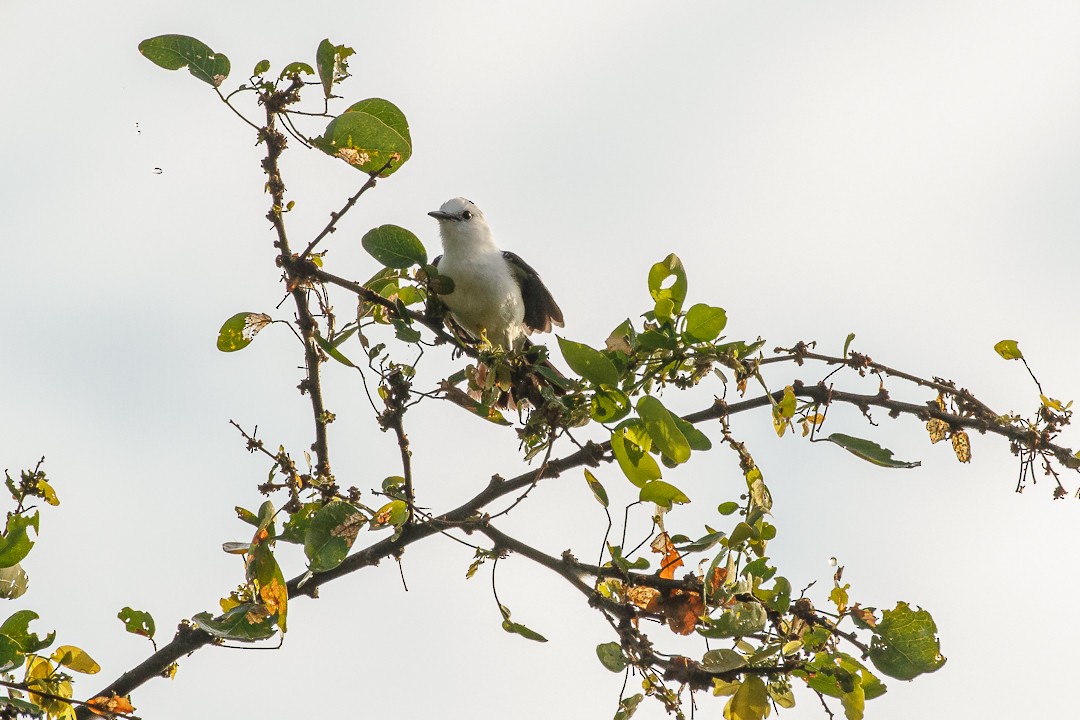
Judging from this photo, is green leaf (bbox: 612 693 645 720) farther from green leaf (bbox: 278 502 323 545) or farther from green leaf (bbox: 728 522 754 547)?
green leaf (bbox: 278 502 323 545)

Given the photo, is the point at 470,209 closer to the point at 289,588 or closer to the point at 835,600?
the point at 289,588

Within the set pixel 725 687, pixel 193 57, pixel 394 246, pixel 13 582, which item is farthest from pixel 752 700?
pixel 193 57

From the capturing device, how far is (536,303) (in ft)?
21.7

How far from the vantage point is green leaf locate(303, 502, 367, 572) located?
344 cm

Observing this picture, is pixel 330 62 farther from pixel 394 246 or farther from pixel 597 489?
pixel 597 489

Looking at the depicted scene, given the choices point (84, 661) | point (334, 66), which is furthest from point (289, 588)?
point (334, 66)

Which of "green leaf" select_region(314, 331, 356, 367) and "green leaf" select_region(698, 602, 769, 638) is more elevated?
"green leaf" select_region(314, 331, 356, 367)

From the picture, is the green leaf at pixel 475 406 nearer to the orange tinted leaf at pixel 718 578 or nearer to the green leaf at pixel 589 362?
the green leaf at pixel 589 362

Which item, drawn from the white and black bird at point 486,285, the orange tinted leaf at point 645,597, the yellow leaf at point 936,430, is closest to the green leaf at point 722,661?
the orange tinted leaf at point 645,597

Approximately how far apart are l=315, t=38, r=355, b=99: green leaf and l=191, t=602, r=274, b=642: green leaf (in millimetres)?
1730

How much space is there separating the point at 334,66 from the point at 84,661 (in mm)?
2232

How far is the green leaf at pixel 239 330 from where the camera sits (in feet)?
12.7

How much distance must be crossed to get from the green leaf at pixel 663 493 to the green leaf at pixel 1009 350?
130cm

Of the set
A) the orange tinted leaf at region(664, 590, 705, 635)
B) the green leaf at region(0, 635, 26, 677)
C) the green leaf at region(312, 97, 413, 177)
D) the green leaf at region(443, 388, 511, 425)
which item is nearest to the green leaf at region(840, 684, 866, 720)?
the orange tinted leaf at region(664, 590, 705, 635)
